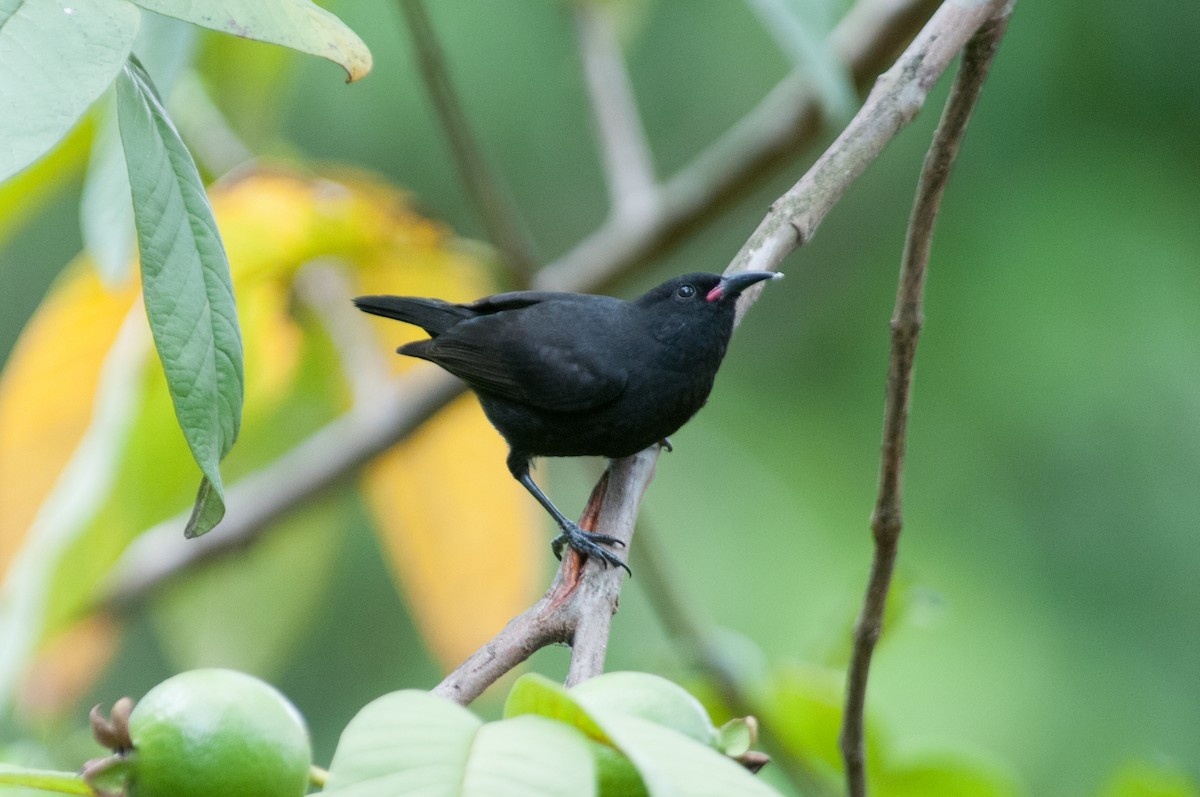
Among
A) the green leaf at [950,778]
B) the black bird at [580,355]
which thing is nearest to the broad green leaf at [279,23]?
the green leaf at [950,778]

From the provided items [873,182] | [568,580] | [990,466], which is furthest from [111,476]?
[873,182]

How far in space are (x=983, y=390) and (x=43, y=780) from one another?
5.09 metres

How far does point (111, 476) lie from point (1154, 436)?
439cm

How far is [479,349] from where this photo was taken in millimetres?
3139

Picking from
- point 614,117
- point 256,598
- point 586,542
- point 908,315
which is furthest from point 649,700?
point 256,598

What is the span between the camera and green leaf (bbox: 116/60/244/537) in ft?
2.92

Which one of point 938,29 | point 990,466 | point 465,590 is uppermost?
point 990,466

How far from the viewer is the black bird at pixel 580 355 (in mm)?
2930

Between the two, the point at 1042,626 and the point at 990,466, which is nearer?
the point at 1042,626

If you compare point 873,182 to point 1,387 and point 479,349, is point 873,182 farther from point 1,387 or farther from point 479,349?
point 1,387

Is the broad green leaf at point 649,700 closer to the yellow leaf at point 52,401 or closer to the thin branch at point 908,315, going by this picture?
the thin branch at point 908,315

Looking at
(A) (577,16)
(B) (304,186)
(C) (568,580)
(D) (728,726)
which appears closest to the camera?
(D) (728,726)

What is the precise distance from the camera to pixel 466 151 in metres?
2.60

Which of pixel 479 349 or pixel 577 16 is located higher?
pixel 577 16
